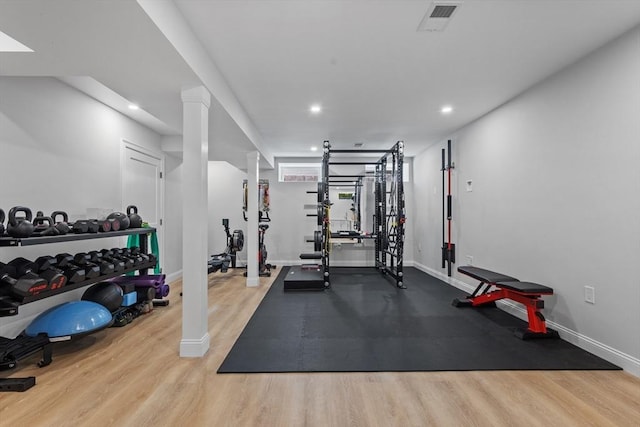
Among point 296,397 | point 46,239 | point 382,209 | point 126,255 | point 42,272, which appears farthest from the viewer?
point 382,209

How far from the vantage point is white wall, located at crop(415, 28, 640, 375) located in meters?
2.33

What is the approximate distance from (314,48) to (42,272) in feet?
9.42

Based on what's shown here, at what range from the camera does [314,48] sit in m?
2.54

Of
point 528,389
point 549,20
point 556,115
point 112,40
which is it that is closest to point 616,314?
point 528,389

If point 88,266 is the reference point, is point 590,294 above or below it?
below

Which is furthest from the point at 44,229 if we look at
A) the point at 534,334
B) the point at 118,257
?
the point at 534,334

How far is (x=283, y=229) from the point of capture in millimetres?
7051

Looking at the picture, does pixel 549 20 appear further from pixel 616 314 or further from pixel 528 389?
pixel 528 389

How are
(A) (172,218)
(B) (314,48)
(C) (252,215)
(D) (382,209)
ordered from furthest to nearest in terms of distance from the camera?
(D) (382,209) < (A) (172,218) < (C) (252,215) < (B) (314,48)

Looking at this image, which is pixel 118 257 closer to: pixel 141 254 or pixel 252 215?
pixel 141 254

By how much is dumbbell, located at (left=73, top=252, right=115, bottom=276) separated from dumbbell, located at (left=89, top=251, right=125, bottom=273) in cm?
4

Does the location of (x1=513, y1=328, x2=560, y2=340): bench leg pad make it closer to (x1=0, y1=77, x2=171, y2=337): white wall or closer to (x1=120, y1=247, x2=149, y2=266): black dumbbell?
(x1=120, y1=247, x2=149, y2=266): black dumbbell

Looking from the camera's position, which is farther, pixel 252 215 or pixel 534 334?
pixel 252 215

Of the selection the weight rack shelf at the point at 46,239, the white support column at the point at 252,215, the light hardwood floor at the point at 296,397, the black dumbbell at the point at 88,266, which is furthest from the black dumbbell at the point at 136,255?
the white support column at the point at 252,215
